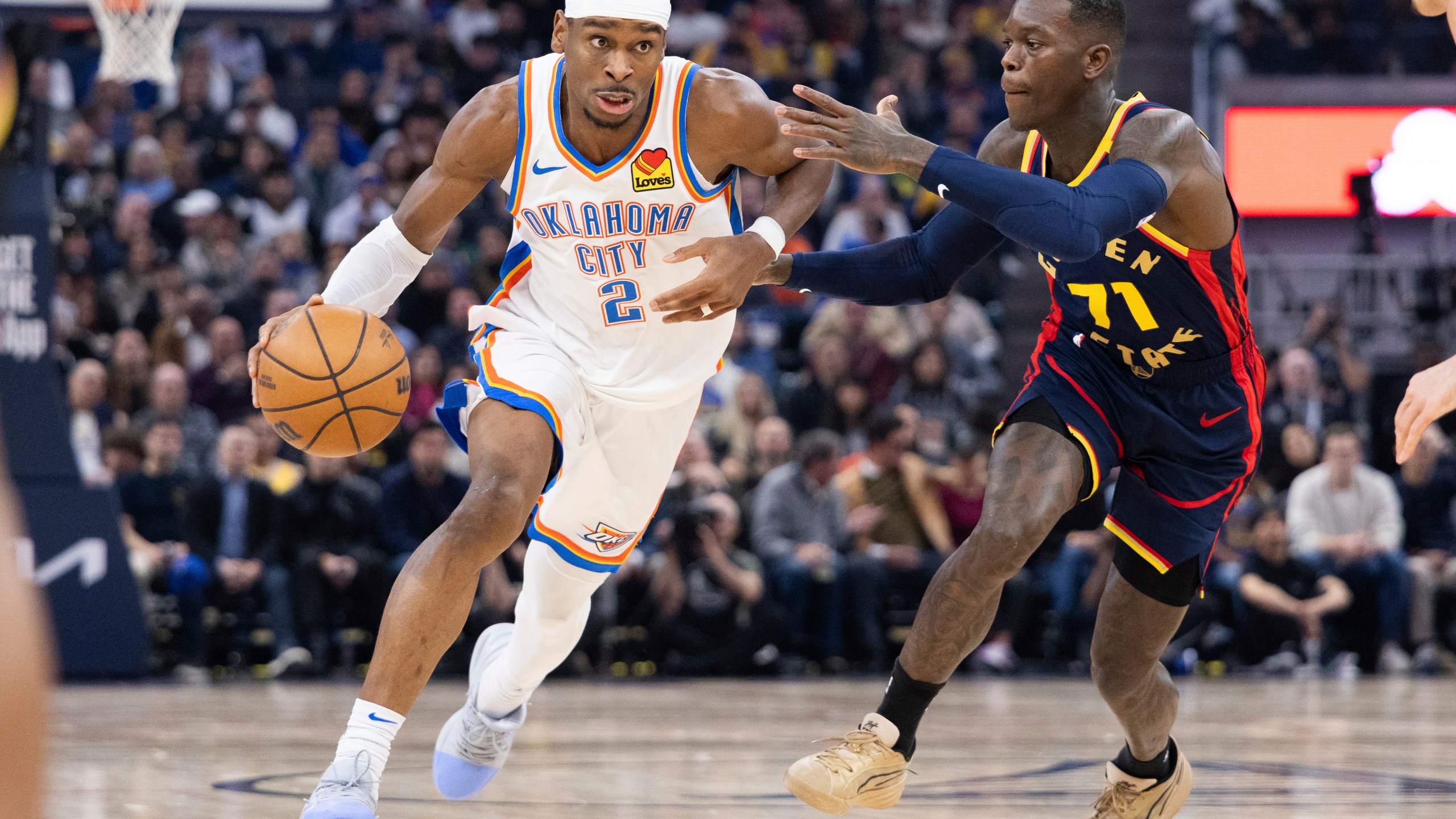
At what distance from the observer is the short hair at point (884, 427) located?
1029 cm

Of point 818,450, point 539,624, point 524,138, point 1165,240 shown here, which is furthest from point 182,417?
point 1165,240

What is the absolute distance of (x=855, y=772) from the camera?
400cm

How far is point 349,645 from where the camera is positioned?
32.7 feet

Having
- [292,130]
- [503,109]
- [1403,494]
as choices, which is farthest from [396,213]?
[292,130]

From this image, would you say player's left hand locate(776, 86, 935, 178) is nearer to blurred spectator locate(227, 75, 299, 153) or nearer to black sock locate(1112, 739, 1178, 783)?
black sock locate(1112, 739, 1178, 783)

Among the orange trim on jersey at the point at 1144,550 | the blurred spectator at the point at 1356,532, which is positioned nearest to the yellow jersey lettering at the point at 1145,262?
the orange trim on jersey at the point at 1144,550

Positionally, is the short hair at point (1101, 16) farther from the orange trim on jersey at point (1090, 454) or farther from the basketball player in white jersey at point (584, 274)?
the orange trim on jersey at point (1090, 454)

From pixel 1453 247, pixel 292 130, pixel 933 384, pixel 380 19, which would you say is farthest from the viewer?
pixel 1453 247

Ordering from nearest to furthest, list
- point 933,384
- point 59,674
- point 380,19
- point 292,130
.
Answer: point 59,674 → point 933,384 → point 292,130 → point 380,19

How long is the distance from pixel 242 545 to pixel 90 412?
4.71ft

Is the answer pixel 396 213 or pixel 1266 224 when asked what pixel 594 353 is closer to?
pixel 396 213

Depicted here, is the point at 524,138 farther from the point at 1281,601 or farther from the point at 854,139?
the point at 1281,601

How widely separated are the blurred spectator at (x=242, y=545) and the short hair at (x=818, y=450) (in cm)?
326

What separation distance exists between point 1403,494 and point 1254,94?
23.1 ft
